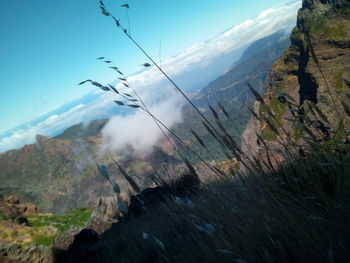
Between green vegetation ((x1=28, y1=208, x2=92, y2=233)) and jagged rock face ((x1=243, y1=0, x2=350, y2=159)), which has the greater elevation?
jagged rock face ((x1=243, y1=0, x2=350, y2=159))

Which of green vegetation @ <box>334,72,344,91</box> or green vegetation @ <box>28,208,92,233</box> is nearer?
green vegetation @ <box>334,72,344,91</box>

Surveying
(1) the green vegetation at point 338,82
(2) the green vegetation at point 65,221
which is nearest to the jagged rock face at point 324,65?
(1) the green vegetation at point 338,82

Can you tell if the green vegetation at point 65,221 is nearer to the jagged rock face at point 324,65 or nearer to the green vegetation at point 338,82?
the jagged rock face at point 324,65

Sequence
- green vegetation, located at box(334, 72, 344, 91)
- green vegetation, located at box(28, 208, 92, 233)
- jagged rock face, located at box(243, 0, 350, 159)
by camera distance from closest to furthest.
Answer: green vegetation, located at box(334, 72, 344, 91) → jagged rock face, located at box(243, 0, 350, 159) → green vegetation, located at box(28, 208, 92, 233)

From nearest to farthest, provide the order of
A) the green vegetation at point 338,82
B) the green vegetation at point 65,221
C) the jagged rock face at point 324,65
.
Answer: the green vegetation at point 338,82, the jagged rock face at point 324,65, the green vegetation at point 65,221

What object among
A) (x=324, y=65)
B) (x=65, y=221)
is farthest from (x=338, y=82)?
(x=65, y=221)

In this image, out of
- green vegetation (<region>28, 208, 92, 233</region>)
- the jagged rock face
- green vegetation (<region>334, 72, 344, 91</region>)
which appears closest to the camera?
green vegetation (<region>334, 72, 344, 91</region>)

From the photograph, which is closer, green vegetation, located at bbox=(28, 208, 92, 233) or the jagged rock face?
the jagged rock face

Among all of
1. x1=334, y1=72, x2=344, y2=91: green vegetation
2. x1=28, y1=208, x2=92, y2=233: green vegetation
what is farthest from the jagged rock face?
x1=28, y1=208, x2=92, y2=233: green vegetation

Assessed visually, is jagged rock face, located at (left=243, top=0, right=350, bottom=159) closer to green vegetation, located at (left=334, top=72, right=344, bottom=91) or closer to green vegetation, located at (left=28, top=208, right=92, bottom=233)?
green vegetation, located at (left=334, top=72, right=344, bottom=91)

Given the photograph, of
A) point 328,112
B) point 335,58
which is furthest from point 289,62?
point 328,112

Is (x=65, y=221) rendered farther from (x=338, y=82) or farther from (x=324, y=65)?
(x=324, y=65)

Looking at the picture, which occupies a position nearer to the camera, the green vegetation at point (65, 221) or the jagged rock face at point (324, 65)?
the jagged rock face at point (324, 65)

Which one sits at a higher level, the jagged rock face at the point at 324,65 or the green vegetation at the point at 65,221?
the jagged rock face at the point at 324,65
